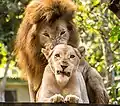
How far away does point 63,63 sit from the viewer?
2678 millimetres

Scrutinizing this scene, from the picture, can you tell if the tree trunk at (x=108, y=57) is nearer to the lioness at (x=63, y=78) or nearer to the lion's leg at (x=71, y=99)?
the lioness at (x=63, y=78)

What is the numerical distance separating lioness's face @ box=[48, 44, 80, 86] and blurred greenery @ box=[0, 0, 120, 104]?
233 cm

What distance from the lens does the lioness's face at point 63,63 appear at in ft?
8.79

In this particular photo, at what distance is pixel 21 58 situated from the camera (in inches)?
154

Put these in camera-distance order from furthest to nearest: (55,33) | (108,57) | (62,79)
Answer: (108,57) → (55,33) → (62,79)

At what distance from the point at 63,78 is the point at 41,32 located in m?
1.04

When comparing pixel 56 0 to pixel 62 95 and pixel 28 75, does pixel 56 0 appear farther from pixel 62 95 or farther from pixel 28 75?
pixel 62 95

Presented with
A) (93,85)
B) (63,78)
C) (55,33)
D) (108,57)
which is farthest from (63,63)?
(108,57)

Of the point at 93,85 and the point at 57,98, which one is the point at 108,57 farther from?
the point at 57,98

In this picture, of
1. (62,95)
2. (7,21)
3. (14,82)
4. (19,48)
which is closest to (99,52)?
(7,21)

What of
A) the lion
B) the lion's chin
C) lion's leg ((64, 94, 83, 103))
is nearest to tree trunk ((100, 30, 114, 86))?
the lion

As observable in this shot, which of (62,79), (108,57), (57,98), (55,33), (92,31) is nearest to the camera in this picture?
(57,98)

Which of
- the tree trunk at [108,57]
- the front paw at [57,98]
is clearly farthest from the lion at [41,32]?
the tree trunk at [108,57]

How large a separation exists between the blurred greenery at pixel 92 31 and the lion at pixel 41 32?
142 cm
